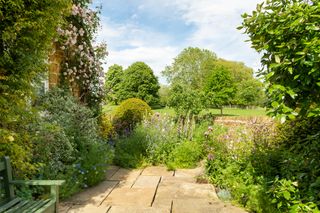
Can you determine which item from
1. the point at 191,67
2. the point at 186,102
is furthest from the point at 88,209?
the point at 191,67

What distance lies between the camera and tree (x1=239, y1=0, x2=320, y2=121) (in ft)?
6.53

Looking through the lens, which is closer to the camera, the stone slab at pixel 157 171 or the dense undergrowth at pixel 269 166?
the dense undergrowth at pixel 269 166

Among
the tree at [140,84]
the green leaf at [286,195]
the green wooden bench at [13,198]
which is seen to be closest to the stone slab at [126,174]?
the green wooden bench at [13,198]

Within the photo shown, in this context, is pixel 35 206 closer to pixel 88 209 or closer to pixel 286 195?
pixel 88 209

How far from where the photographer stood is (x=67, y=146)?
4.35 metres

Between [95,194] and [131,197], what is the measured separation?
59 cm

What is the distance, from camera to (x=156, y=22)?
894 cm

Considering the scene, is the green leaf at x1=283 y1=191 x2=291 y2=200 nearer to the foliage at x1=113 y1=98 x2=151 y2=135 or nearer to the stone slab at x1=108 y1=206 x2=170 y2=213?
the stone slab at x1=108 y1=206 x2=170 y2=213

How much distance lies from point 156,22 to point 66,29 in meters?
3.93

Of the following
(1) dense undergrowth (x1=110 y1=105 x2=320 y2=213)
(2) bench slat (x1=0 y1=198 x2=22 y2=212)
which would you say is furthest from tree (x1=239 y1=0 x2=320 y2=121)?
(2) bench slat (x1=0 y1=198 x2=22 y2=212)

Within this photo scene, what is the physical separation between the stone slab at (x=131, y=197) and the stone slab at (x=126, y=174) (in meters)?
0.67

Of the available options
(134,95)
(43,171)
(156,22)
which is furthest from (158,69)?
(43,171)

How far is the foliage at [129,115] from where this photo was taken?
8289mm

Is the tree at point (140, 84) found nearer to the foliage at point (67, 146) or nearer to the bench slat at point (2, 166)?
the foliage at point (67, 146)
